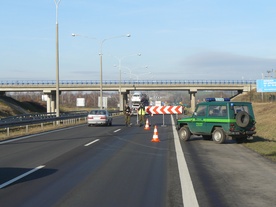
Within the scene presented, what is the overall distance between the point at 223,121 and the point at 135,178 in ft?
28.7

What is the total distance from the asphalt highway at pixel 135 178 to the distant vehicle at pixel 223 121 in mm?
2534

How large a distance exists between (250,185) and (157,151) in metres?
6.43

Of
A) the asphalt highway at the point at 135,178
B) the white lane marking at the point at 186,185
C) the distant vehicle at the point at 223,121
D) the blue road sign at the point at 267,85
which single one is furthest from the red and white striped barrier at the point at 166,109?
the blue road sign at the point at 267,85

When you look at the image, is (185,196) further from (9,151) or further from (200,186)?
(9,151)

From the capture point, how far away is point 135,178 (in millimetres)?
9055

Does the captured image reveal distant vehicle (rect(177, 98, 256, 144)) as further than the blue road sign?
No

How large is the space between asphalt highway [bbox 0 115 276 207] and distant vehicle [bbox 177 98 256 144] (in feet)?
8.31

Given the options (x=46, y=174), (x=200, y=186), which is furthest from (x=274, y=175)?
(x=46, y=174)

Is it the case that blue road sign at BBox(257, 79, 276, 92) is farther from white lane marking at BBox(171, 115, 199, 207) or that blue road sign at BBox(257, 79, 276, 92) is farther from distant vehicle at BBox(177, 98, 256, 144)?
white lane marking at BBox(171, 115, 199, 207)

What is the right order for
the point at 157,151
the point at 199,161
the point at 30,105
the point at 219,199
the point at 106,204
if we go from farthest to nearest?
the point at 30,105, the point at 157,151, the point at 199,161, the point at 219,199, the point at 106,204

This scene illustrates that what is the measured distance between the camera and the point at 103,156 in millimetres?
13086

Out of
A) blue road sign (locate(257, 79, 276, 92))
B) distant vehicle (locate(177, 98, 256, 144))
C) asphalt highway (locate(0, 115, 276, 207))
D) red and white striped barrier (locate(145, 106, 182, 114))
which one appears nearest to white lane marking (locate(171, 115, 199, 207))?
asphalt highway (locate(0, 115, 276, 207))

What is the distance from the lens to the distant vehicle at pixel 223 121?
16797 mm

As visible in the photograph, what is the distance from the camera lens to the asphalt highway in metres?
7.02
